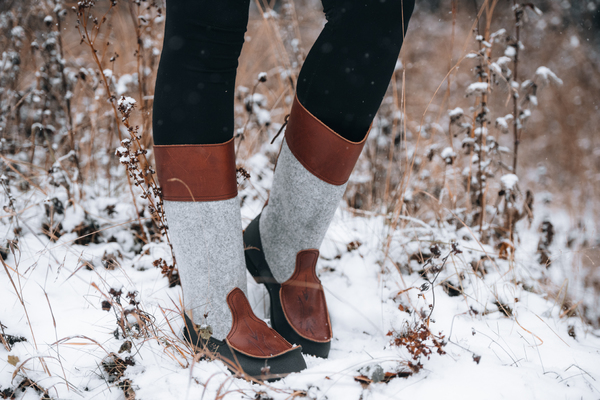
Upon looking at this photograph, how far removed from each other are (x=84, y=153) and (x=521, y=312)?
2381 millimetres

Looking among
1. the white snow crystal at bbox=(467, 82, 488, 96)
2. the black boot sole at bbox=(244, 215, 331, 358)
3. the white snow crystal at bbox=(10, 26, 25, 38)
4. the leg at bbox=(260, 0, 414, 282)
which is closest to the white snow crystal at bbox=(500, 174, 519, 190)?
the white snow crystal at bbox=(467, 82, 488, 96)

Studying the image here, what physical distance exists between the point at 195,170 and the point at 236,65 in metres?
0.25

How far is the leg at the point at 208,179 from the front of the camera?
0.72 meters

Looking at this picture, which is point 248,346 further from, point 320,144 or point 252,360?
point 320,144

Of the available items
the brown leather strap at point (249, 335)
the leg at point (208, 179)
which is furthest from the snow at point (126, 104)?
the brown leather strap at point (249, 335)

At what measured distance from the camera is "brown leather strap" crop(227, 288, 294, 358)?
84 cm

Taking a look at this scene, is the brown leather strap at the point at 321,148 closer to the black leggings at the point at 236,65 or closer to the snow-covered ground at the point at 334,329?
the black leggings at the point at 236,65

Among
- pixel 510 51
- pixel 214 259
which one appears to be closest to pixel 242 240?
pixel 214 259

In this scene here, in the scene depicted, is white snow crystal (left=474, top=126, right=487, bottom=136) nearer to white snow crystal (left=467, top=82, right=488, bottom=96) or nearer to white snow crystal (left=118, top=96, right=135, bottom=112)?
white snow crystal (left=467, top=82, right=488, bottom=96)

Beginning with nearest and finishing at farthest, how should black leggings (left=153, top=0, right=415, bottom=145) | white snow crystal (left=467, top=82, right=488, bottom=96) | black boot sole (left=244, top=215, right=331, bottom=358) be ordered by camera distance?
black leggings (left=153, top=0, right=415, bottom=145) → black boot sole (left=244, top=215, right=331, bottom=358) → white snow crystal (left=467, top=82, right=488, bottom=96)

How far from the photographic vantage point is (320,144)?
865mm

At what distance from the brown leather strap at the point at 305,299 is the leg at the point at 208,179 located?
0.10 meters

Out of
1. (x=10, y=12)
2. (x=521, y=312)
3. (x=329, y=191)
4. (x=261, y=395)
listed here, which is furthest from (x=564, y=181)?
(x=10, y=12)

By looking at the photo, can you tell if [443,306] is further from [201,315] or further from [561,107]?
[561,107]
